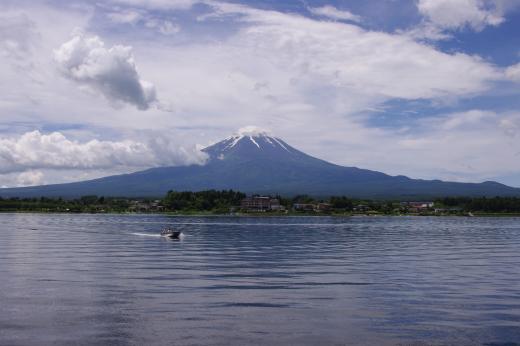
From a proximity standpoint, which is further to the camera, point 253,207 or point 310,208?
point 253,207

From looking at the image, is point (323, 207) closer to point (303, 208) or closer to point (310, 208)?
point (310, 208)

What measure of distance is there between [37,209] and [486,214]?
364 feet

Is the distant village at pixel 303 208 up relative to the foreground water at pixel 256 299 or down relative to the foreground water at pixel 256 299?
up

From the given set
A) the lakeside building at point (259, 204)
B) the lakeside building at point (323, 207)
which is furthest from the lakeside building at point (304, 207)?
the lakeside building at point (259, 204)

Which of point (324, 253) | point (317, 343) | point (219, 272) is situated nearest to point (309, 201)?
point (324, 253)

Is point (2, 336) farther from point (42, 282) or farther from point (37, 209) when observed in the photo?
point (37, 209)

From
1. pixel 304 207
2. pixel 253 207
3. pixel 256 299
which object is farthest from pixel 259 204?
pixel 256 299

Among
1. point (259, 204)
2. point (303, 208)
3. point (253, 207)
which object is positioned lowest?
point (303, 208)

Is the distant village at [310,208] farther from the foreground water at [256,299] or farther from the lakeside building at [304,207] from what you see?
the foreground water at [256,299]

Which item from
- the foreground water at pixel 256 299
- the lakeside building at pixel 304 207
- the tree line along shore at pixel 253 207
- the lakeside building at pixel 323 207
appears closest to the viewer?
the foreground water at pixel 256 299

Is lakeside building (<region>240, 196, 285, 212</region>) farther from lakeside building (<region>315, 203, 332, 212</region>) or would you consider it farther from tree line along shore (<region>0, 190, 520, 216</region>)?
lakeside building (<region>315, 203, 332, 212</region>)

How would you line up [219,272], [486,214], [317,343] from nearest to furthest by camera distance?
[317,343]
[219,272]
[486,214]

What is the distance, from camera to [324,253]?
42625 mm

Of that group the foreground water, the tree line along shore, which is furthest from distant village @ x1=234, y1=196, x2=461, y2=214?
the foreground water
